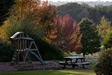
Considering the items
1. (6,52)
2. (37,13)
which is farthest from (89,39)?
(6,52)

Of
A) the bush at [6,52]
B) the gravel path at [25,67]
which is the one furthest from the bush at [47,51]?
the gravel path at [25,67]

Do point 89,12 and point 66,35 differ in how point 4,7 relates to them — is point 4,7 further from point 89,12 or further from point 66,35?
point 89,12

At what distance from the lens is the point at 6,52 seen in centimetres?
2030

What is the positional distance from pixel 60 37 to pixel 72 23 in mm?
1898

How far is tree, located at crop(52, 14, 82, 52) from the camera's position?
27922 mm

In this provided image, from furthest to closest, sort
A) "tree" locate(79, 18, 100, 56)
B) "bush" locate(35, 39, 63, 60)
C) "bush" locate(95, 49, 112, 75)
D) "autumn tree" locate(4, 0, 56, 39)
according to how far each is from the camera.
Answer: "tree" locate(79, 18, 100, 56) → "autumn tree" locate(4, 0, 56, 39) → "bush" locate(35, 39, 63, 60) → "bush" locate(95, 49, 112, 75)

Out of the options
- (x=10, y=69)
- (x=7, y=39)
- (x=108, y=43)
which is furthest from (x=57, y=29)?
(x=10, y=69)

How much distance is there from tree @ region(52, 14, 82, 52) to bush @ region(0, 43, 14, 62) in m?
8.07

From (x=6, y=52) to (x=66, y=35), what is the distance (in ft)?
31.1

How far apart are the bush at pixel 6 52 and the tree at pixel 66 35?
8.07m

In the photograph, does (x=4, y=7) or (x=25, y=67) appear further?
(x=25, y=67)

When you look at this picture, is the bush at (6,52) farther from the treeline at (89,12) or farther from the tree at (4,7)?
the treeline at (89,12)

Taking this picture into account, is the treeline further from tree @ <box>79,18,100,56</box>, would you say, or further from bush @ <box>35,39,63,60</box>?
bush @ <box>35,39,63,60</box>

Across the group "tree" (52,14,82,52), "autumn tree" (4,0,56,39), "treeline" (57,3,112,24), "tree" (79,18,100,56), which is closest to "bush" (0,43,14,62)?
"autumn tree" (4,0,56,39)
